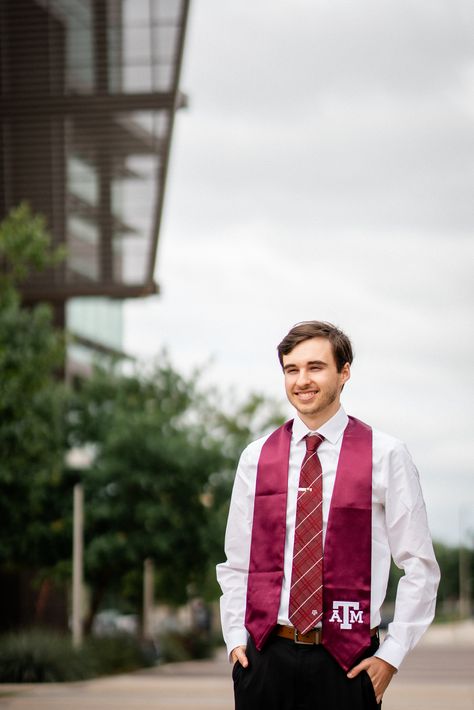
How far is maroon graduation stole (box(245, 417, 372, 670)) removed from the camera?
4.22m

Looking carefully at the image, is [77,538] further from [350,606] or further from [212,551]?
[350,606]

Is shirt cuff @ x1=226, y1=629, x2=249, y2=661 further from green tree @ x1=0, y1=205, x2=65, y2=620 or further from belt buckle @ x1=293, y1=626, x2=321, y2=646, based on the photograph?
green tree @ x1=0, y1=205, x2=65, y2=620

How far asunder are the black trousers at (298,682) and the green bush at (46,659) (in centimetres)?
1980

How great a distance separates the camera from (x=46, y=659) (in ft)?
78.7

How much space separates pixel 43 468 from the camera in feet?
90.4

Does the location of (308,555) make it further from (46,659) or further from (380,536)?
(46,659)

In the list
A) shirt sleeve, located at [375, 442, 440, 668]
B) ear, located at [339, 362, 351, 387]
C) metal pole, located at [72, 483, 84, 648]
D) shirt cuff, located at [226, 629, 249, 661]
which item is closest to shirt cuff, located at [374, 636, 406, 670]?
shirt sleeve, located at [375, 442, 440, 668]

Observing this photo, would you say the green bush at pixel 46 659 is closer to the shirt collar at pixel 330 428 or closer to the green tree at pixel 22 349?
the green tree at pixel 22 349

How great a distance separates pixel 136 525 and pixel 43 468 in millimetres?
3929

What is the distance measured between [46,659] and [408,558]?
67.3 feet

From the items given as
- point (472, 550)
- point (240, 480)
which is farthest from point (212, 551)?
point (472, 550)

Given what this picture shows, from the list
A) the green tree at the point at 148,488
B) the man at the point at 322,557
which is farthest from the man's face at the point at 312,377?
the green tree at the point at 148,488

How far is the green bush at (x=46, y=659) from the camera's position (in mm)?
23609

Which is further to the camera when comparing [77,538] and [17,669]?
[77,538]
